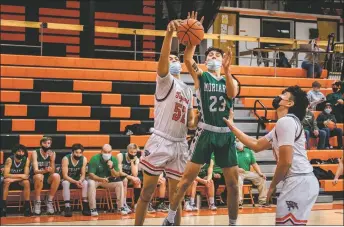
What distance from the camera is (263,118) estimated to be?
38.4 feet

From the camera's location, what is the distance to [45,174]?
916 cm

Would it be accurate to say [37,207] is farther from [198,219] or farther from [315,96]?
[315,96]

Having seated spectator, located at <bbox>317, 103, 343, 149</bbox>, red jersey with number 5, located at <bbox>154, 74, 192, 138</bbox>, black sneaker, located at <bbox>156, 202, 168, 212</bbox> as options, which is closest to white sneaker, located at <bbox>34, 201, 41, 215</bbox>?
black sneaker, located at <bbox>156, 202, 168, 212</bbox>

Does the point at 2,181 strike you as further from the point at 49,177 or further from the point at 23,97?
the point at 23,97

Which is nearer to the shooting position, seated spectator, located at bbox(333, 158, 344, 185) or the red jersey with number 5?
the red jersey with number 5

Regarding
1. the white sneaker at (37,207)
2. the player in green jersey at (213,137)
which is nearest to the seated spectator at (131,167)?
the white sneaker at (37,207)

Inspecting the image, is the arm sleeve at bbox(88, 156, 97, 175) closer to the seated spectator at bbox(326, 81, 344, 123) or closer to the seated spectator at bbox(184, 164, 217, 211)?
the seated spectator at bbox(184, 164, 217, 211)

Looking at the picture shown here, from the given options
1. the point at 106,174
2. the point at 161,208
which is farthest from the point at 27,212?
the point at 161,208

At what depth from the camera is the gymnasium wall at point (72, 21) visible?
1526cm

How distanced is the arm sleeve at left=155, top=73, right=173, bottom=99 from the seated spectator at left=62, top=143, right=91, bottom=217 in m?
4.10

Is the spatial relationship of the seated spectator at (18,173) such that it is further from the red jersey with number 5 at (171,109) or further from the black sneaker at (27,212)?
the red jersey with number 5 at (171,109)

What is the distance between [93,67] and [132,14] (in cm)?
503

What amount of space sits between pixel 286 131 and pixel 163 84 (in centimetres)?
158

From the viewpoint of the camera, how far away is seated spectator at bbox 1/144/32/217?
8.68 metres
